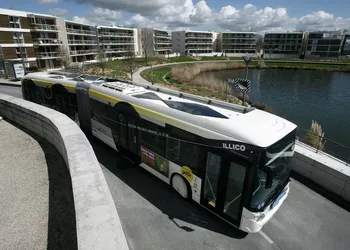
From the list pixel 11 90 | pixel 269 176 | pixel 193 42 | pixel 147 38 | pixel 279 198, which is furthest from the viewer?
pixel 193 42

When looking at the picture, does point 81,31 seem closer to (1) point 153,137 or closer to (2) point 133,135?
(2) point 133,135

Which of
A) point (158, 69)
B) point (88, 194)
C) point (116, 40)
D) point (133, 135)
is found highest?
point (116, 40)

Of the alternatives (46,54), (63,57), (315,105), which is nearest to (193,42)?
(63,57)

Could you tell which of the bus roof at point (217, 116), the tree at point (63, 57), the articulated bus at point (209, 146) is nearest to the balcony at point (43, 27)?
the tree at point (63, 57)

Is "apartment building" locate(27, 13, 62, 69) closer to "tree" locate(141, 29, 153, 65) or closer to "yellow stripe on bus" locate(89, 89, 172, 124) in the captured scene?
"yellow stripe on bus" locate(89, 89, 172, 124)

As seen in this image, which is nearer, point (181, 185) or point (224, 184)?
point (224, 184)

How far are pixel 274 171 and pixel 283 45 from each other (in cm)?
12899

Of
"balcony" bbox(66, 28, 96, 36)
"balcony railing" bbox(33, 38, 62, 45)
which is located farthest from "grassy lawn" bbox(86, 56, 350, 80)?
"balcony" bbox(66, 28, 96, 36)

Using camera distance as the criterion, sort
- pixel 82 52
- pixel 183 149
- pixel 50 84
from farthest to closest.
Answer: pixel 82 52
pixel 50 84
pixel 183 149

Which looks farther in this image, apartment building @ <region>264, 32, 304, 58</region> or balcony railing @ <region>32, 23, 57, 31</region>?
apartment building @ <region>264, 32, 304, 58</region>

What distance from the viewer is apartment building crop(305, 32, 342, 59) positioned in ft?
348

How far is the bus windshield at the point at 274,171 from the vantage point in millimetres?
5441

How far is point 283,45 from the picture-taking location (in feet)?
377

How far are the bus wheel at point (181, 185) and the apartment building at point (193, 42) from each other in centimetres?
10972
